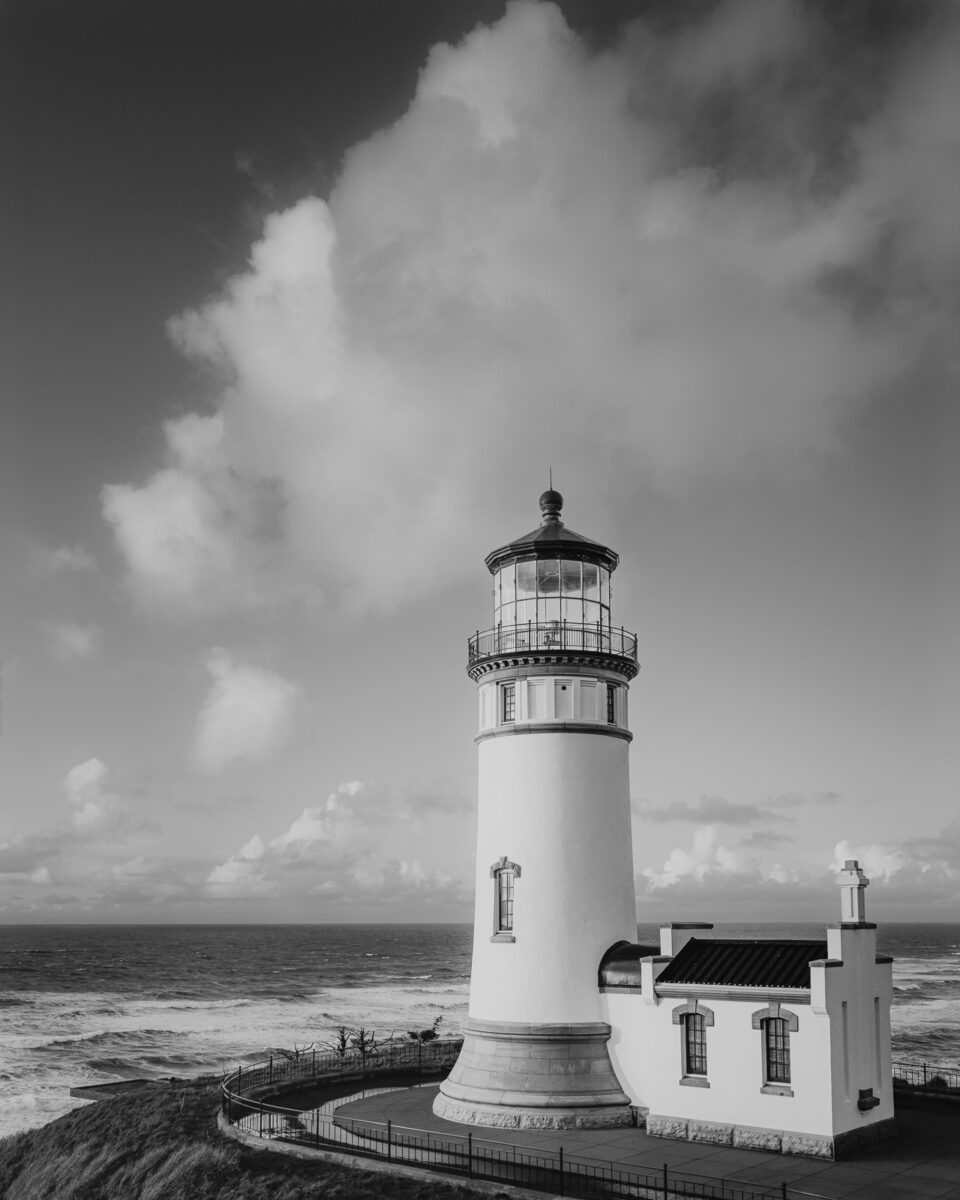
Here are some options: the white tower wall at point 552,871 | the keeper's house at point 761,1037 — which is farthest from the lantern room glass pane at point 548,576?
the keeper's house at point 761,1037

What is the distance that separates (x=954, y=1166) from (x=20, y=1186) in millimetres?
19067

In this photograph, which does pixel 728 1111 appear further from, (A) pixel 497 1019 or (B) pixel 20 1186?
(B) pixel 20 1186

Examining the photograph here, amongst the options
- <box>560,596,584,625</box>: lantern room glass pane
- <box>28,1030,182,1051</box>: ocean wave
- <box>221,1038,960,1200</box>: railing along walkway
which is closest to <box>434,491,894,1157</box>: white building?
<box>560,596,584,625</box>: lantern room glass pane

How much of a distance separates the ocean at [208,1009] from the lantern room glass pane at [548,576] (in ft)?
76.7

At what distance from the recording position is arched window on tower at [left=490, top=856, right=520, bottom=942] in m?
23.4

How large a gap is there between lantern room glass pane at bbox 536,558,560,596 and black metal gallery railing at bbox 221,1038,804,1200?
35.7 ft

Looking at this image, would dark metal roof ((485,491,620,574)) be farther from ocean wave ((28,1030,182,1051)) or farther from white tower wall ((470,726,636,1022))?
ocean wave ((28,1030,182,1051))

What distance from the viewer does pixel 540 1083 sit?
72.4ft

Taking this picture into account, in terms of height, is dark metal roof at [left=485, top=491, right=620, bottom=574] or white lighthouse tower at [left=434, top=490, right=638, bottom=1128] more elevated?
dark metal roof at [left=485, top=491, right=620, bottom=574]

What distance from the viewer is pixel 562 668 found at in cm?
2383

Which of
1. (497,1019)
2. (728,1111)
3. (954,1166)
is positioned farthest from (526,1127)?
(954,1166)

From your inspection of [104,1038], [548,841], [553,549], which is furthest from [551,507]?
[104,1038]

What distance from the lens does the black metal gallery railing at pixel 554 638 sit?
80.0 ft

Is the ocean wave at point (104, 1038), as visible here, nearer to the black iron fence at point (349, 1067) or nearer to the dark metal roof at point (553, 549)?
the black iron fence at point (349, 1067)
